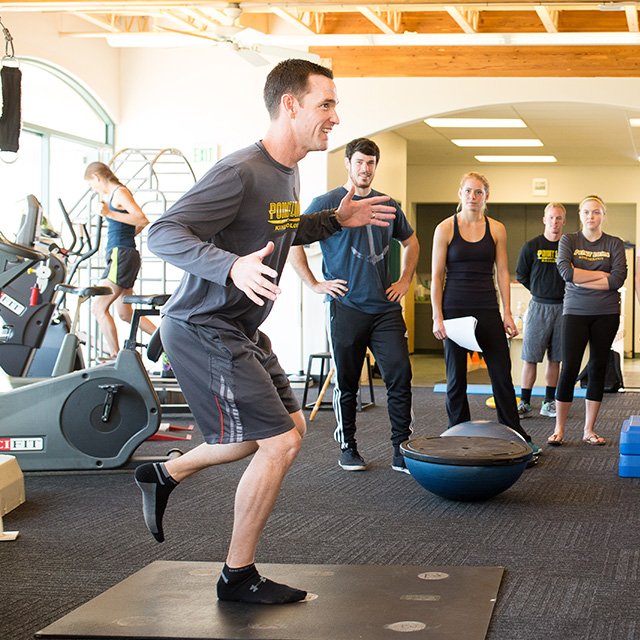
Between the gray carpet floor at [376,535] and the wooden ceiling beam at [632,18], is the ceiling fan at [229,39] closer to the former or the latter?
the wooden ceiling beam at [632,18]

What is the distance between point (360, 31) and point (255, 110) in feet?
4.81

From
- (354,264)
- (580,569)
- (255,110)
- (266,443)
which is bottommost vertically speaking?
(580,569)

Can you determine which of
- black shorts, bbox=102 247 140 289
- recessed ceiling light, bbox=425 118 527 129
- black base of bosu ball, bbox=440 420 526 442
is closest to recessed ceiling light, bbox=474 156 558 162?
recessed ceiling light, bbox=425 118 527 129

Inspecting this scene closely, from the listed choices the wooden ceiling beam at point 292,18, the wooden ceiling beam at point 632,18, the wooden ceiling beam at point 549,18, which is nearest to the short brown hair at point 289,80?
the wooden ceiling beam at point 292,18

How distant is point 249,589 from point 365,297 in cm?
226

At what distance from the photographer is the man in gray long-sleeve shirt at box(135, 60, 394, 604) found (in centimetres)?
277

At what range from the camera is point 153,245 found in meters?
2.72

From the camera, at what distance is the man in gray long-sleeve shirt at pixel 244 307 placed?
9.09ft

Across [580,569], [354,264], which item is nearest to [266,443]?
[580,569]

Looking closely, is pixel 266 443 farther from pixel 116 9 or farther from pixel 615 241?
pixel 116 9

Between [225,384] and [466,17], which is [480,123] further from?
[225,384]

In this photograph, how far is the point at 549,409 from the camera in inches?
294

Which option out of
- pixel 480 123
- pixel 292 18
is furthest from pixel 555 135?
pixel 292 18

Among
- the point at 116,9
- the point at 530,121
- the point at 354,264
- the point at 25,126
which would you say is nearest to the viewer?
the point at 354,264
